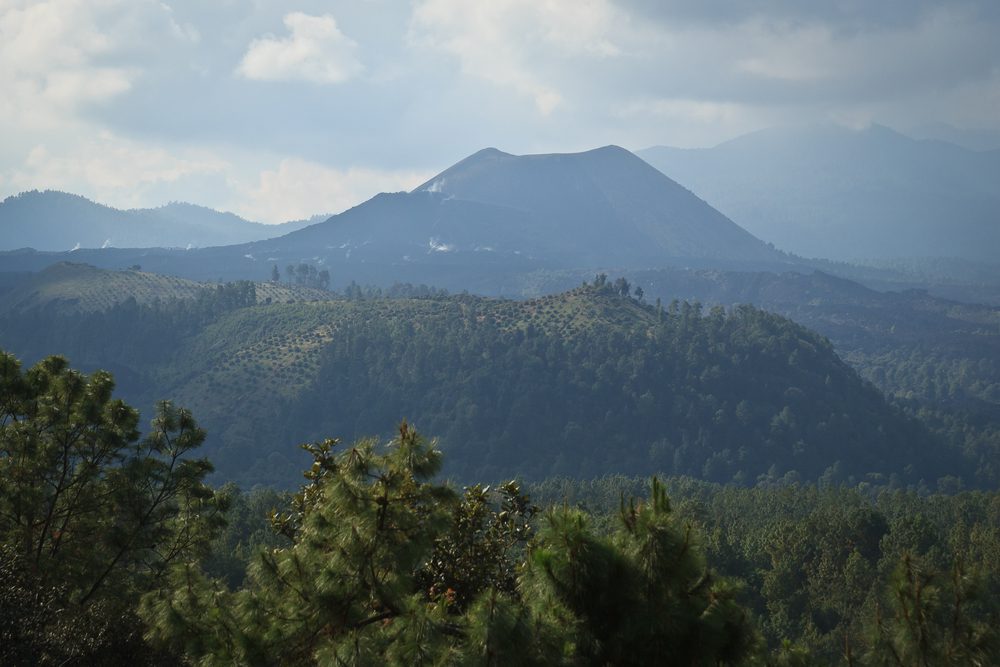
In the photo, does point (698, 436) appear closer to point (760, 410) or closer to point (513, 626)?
point (760, 410)

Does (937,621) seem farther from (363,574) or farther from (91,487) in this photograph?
(91,487)

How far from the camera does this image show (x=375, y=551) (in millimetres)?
10891

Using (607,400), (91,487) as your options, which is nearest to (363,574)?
(91,487)

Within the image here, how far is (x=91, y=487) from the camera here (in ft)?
58.1

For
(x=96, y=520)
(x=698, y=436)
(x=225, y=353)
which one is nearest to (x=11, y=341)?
(x=225, y=353)

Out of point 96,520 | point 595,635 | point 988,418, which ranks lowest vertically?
point 988,418

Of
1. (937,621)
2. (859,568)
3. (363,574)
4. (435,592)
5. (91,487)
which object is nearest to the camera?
(363,574)

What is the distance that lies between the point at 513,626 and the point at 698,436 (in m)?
148

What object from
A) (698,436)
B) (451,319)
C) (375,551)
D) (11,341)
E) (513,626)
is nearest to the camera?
(513,626)

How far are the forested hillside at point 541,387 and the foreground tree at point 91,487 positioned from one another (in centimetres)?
11681

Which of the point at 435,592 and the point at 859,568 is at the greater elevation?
the point at 435,592

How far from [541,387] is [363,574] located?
467ft

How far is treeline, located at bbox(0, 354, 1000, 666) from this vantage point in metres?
9.83

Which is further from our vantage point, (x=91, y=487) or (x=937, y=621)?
(x=91, y=487)
